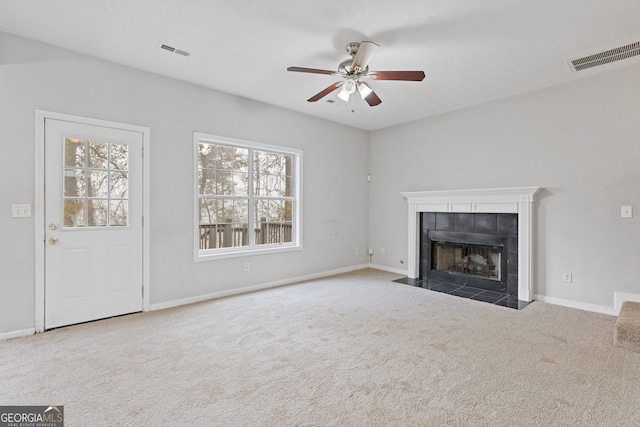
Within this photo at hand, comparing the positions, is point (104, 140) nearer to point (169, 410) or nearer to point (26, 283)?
point (26, 283)

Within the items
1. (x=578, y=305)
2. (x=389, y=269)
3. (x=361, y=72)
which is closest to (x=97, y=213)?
(x=361, y=72)

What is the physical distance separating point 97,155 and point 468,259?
511 cm

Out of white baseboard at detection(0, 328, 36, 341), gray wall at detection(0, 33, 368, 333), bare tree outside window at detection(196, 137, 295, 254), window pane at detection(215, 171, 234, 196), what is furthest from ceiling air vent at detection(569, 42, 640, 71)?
white baseboard at detection(0, 328, 36, 341)

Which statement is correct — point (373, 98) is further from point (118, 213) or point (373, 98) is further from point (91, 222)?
point (91, 222)

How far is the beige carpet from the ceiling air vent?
8.87 feet

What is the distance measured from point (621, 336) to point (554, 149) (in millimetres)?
2261

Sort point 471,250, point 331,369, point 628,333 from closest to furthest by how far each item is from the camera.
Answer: point 331,369
point 628,333
point 471,250

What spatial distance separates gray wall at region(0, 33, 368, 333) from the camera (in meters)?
2.89

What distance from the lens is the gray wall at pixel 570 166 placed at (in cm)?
346

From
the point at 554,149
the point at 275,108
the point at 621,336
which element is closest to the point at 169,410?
the point at 621,336

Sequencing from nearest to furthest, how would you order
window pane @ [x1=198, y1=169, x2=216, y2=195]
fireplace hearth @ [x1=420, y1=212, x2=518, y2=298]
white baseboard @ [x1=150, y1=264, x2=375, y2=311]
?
white baseboard @ [x1=150, y1=264, x2=375, y2=311] → window pane @ [x1=198, y1=169, x2=216, y2=195] → fireplace hearth @ [x1=420, y1=212, x2=518, y2=298]

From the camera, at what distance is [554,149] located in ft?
12.9

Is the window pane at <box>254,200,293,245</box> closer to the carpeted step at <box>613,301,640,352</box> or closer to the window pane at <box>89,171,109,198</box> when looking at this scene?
the window pane at <box>89,171,109,198</box>

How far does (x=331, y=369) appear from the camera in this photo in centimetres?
234
